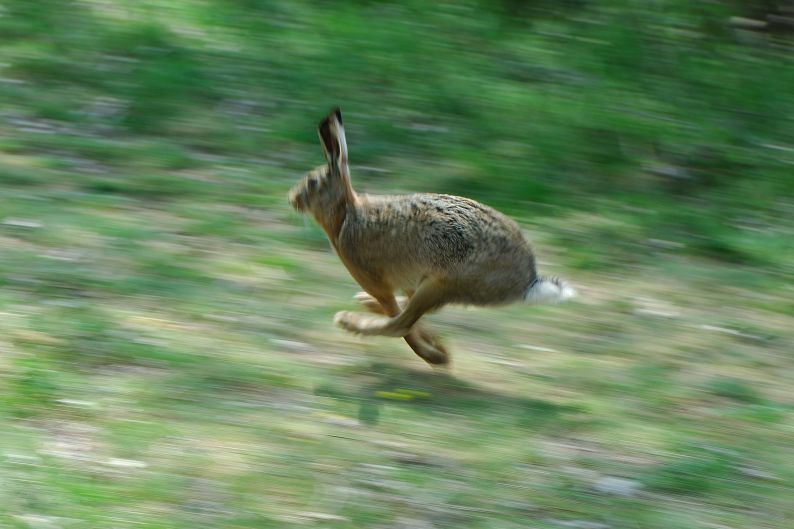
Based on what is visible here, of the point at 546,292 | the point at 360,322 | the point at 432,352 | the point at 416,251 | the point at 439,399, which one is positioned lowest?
the point at 439,399

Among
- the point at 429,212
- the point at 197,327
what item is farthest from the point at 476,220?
the point at 197,327

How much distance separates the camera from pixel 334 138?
240 inches

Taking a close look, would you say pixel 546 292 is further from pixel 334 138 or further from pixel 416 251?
pixel 334 138

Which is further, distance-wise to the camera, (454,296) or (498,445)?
(454,296)

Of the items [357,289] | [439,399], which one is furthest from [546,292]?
[357,289]

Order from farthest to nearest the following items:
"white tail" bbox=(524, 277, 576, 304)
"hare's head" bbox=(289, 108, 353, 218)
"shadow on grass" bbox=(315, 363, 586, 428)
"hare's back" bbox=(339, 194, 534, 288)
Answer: "hare's head" bbox=(289, 108, 353, 218) < "white tail" bbox=(524, 277, 576, 304) < "hare's back" bbox=(339, 194, 534, 288) < "shadow on grass" bbox=(315, 363, 586, 428)

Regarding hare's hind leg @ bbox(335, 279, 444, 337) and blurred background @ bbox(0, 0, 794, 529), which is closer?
blurred background @ bbox(0, 0, 794, 529)

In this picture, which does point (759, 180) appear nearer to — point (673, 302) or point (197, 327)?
point (673, 302)

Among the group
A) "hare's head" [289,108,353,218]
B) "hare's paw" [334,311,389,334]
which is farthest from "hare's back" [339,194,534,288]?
"hare's paw" [334,311,389,334]

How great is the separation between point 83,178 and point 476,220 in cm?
337

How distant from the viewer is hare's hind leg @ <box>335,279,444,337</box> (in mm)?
5883

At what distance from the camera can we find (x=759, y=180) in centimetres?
916

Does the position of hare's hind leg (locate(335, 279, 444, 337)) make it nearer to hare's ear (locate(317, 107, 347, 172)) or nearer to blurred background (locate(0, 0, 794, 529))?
blurred background (locate(0, 0, 794, 529))

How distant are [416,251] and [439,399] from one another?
0.75m
